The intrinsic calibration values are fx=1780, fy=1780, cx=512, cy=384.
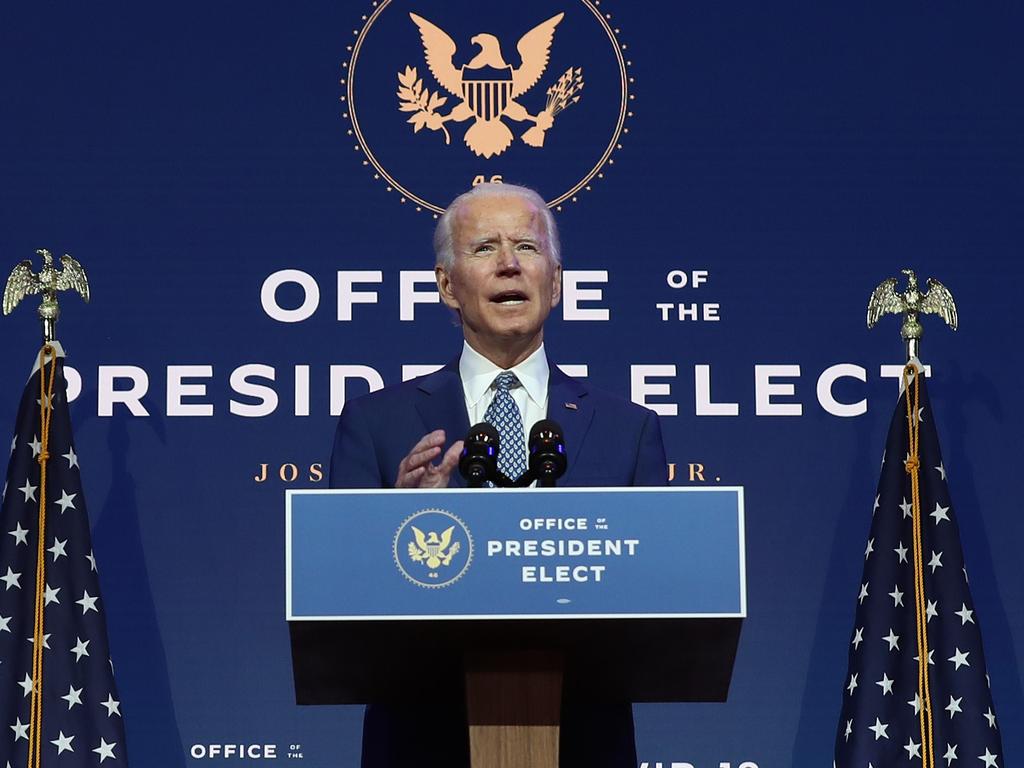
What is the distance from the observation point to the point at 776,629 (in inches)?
204

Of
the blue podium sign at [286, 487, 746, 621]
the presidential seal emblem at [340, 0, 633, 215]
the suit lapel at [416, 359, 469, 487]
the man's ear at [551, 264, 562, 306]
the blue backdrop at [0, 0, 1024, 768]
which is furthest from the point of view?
the presidential seal emblem at [340, 0, 633, 215]

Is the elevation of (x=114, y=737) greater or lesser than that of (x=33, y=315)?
lesser

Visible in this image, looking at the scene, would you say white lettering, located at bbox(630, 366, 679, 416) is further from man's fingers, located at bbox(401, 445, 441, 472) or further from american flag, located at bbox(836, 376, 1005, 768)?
man's fingers, located at bbox(401, 445, 441, 472)

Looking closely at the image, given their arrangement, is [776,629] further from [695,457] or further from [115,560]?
[115,560]

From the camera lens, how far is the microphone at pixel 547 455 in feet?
9.87

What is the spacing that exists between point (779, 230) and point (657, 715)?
1501mm

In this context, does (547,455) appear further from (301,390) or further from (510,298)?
(301,390)

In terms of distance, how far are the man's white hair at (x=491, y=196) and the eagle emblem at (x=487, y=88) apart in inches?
52.9

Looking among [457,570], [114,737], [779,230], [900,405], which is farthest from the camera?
[779,230]

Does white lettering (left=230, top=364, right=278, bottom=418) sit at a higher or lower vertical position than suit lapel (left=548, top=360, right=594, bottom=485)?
higher

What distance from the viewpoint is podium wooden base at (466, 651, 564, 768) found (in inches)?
112

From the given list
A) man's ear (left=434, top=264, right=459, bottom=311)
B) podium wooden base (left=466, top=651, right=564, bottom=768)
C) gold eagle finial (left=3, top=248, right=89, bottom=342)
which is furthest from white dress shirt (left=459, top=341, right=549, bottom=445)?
gold eagle finial (left=3, top=248, right=89, bottom=342)

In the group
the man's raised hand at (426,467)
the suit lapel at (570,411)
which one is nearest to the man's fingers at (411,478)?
the man's raised hand at (426,467)

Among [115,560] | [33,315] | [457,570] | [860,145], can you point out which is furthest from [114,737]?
[860,145]
